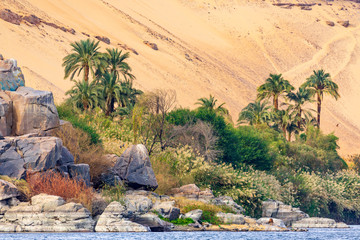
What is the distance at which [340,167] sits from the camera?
65.9 metres

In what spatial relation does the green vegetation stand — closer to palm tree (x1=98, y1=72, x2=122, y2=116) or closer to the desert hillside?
palm tree (x1=98, y1=72, x2=122, y2=116)

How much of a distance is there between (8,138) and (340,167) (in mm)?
44065

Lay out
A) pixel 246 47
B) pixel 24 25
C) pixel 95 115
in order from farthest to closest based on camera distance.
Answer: pixel 246 47, pixel 24 25, pixel 95 115

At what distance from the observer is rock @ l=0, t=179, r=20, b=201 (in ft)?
84.4

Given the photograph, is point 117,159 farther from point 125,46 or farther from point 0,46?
point 125,46

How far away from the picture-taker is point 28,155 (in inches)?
1113

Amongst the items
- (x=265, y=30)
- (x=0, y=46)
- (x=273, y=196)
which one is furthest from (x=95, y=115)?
(x=265, y=30)

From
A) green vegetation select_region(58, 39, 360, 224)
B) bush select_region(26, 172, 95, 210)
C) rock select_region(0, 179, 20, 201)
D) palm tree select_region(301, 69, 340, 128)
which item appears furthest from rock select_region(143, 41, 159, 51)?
rock select_region(0, 179, 20, 201)

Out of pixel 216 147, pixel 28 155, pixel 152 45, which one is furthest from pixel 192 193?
pixel 152 45

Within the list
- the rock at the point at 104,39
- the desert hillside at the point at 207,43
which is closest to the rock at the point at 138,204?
the desert hillside at the point at 207,43

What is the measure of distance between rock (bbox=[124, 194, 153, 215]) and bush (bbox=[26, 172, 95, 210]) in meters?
1.74

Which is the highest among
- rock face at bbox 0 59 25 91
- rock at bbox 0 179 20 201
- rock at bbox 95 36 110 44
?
rock face at bbox 0 59 25 91

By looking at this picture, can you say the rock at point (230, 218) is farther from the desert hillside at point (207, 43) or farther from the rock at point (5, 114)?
the desert hillside at point (207, 43)

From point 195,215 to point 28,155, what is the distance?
27.0 ft
